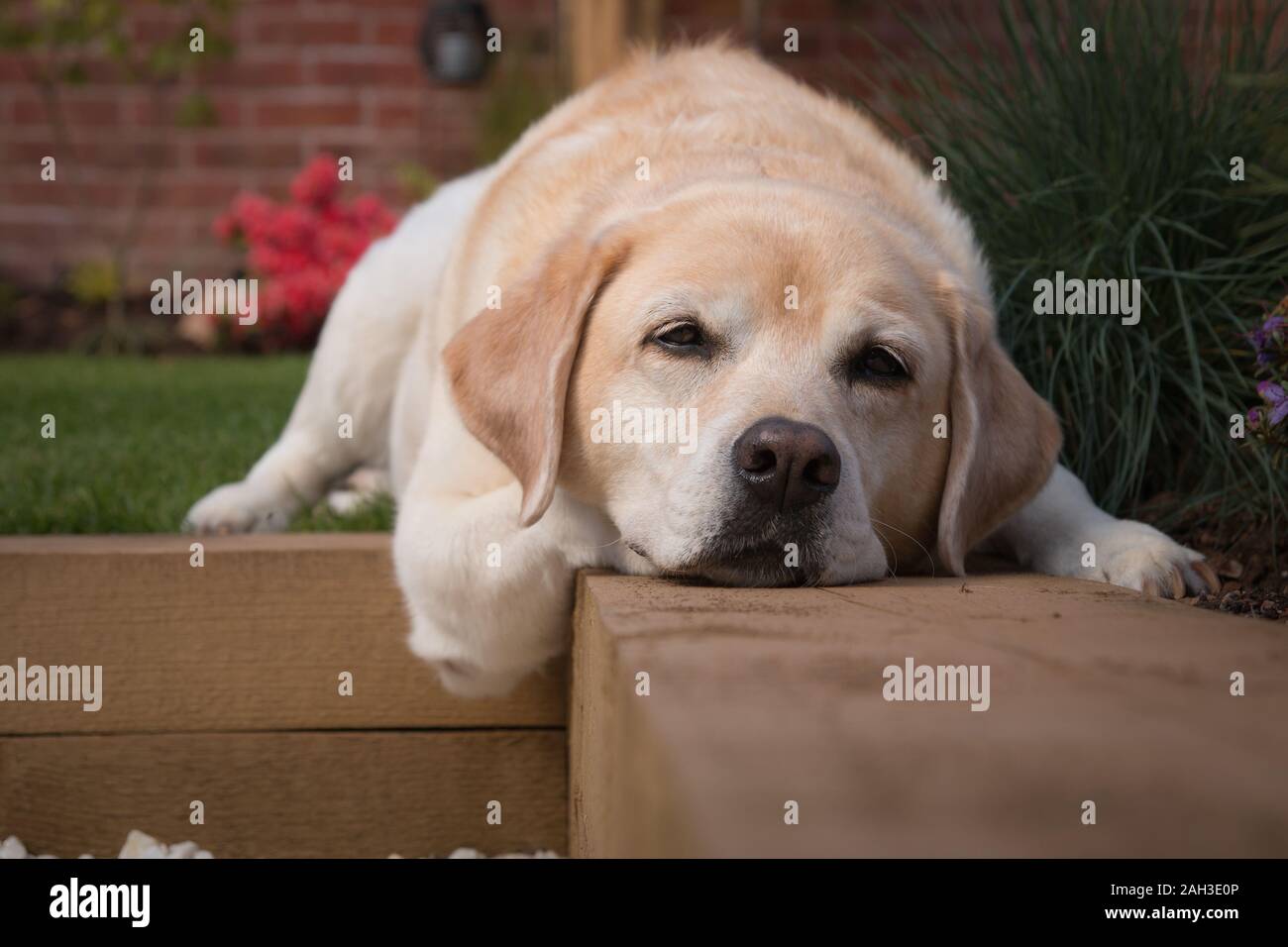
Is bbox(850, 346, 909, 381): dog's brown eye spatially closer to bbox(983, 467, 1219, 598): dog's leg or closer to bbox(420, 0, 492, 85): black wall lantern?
bbox(983, 467, 1219, 598): dog's leg

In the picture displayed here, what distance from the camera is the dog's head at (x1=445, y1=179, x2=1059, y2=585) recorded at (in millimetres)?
2082

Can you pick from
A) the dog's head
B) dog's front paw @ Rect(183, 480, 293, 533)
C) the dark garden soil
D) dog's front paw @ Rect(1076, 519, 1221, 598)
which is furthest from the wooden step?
the dark garden soil

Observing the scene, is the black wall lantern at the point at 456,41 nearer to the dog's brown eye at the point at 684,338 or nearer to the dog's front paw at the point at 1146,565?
the dog's brown eye at the point at 684,338

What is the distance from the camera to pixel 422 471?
2.83 m

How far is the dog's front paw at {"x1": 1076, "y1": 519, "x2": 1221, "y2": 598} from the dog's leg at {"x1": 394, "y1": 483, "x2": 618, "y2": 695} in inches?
35.7

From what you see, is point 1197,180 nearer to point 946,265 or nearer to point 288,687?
point 946,265

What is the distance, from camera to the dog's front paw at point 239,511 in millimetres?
3314

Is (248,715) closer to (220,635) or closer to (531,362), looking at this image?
(220,635)

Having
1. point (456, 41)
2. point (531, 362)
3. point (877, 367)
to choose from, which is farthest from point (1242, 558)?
point (456, 41)

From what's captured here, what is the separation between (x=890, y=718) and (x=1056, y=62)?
2562 millimetres

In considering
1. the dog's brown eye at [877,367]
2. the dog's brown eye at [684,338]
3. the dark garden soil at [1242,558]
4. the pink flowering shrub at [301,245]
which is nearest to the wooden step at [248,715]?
the dog's brown eye at [684,338]

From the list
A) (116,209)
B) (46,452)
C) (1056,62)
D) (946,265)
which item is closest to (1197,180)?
(1056,62)

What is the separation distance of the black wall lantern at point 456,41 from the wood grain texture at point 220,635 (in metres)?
5.71

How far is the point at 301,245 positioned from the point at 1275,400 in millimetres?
6170
